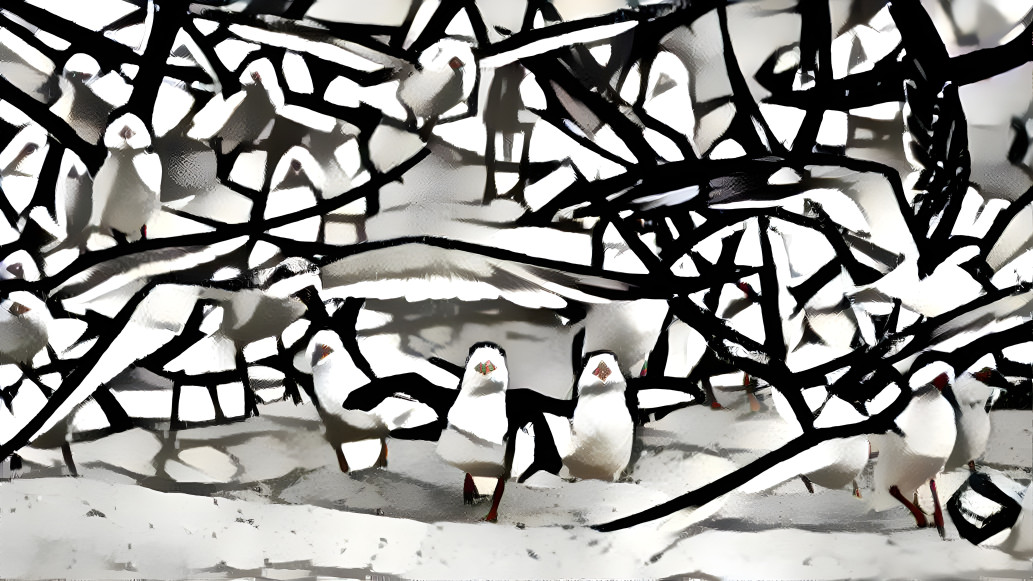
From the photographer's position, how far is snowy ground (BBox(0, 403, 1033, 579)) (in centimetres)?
93

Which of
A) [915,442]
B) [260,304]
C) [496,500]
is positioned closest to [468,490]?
[496,500]

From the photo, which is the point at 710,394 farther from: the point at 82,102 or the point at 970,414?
the point at 82,102

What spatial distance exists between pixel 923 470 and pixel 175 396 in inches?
42.4

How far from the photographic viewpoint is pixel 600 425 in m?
0.93

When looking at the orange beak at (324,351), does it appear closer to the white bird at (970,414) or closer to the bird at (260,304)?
the bird at (260,304)

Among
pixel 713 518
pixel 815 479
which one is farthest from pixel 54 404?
pixel 815 479

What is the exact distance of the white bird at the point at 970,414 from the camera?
0.94 metres

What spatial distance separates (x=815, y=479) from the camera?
3.08ft

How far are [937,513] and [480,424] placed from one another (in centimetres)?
67

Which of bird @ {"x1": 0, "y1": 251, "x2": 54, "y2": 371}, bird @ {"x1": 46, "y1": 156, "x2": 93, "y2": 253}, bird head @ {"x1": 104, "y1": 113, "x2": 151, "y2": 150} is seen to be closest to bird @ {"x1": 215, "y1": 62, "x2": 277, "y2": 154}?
bird head @ {"x1": 104, "y1": 113, "x2": 151, "y2": 150}

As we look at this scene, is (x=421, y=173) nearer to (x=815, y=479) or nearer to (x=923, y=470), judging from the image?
(x=815, y=479)

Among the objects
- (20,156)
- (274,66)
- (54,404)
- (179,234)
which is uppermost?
(274,66)

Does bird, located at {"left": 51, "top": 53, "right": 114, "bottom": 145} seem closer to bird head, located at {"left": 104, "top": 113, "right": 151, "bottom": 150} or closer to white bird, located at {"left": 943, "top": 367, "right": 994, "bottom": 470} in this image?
bird head, located at {"left": 104, "top": 113, "right": 151, "bottom": 150}

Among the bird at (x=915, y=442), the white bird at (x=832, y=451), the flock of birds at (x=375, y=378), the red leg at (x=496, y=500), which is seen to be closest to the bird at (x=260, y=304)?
the flock of birds at (x=375, y=378)
